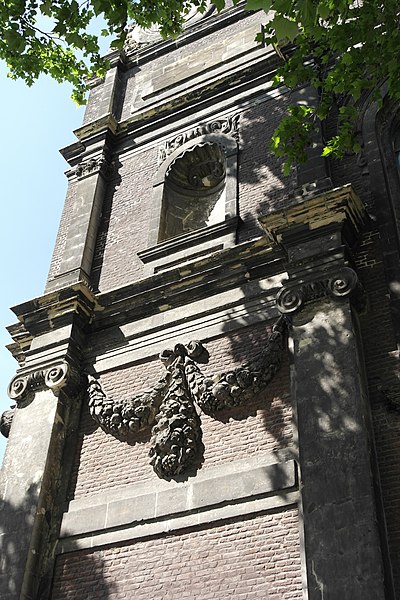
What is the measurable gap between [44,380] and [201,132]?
5.41 metres

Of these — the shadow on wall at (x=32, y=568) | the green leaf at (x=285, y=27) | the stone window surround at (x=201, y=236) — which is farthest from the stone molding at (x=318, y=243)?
the shadow on wall at (x=32, y=568)

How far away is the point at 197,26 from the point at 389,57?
8.17m

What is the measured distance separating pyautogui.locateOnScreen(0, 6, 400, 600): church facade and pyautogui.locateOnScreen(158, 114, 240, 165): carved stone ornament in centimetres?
4

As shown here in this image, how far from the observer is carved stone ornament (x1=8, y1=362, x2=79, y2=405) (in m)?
10.5

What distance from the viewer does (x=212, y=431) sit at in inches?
360

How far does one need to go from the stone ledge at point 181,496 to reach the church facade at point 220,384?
0.02 meters

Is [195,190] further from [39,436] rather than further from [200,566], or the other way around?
[200,566]

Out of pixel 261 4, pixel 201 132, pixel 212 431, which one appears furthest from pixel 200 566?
pixel 201 132

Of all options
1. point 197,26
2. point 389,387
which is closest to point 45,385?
point 389,387

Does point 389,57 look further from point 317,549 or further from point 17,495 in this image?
point 17,495

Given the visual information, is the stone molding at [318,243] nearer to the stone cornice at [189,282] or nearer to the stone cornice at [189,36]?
the stone cornice at [189,282]

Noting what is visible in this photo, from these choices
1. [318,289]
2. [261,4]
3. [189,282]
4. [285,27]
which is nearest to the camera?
[261,4]

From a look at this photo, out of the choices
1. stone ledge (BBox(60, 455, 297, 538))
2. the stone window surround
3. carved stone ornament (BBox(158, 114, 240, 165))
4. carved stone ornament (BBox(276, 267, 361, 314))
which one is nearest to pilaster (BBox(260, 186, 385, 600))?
carved stone ornament (BBox(276, 267, 361, 314))

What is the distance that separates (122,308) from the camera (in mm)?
11148
